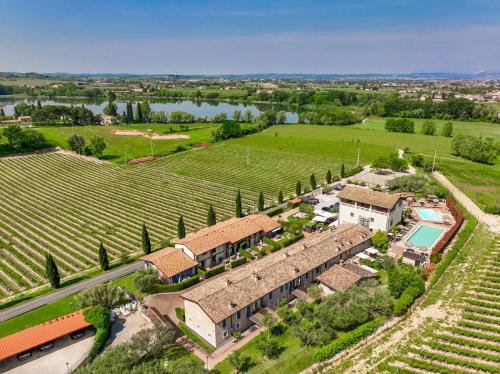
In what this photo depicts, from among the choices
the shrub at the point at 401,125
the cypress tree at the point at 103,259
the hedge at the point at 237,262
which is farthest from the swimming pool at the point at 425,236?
the shrub at the point at 401,125

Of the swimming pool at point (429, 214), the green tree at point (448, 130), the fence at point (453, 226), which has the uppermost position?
the green tree at point (448, 130)

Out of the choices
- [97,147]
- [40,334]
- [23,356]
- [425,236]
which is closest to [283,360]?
[40,334]

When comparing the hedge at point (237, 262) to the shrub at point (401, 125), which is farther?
the shrub at point (401, 125)

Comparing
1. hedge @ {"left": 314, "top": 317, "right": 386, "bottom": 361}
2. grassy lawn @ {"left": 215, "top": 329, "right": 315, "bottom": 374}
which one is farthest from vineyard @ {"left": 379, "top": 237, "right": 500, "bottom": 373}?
grassy lawn @ {"left": 215, "top": 329, "right": 315, "bottom": 374}

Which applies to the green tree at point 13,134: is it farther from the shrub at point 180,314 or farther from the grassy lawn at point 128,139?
the shrub at point 180,314

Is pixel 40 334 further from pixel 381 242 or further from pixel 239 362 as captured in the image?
pixel 381 242
